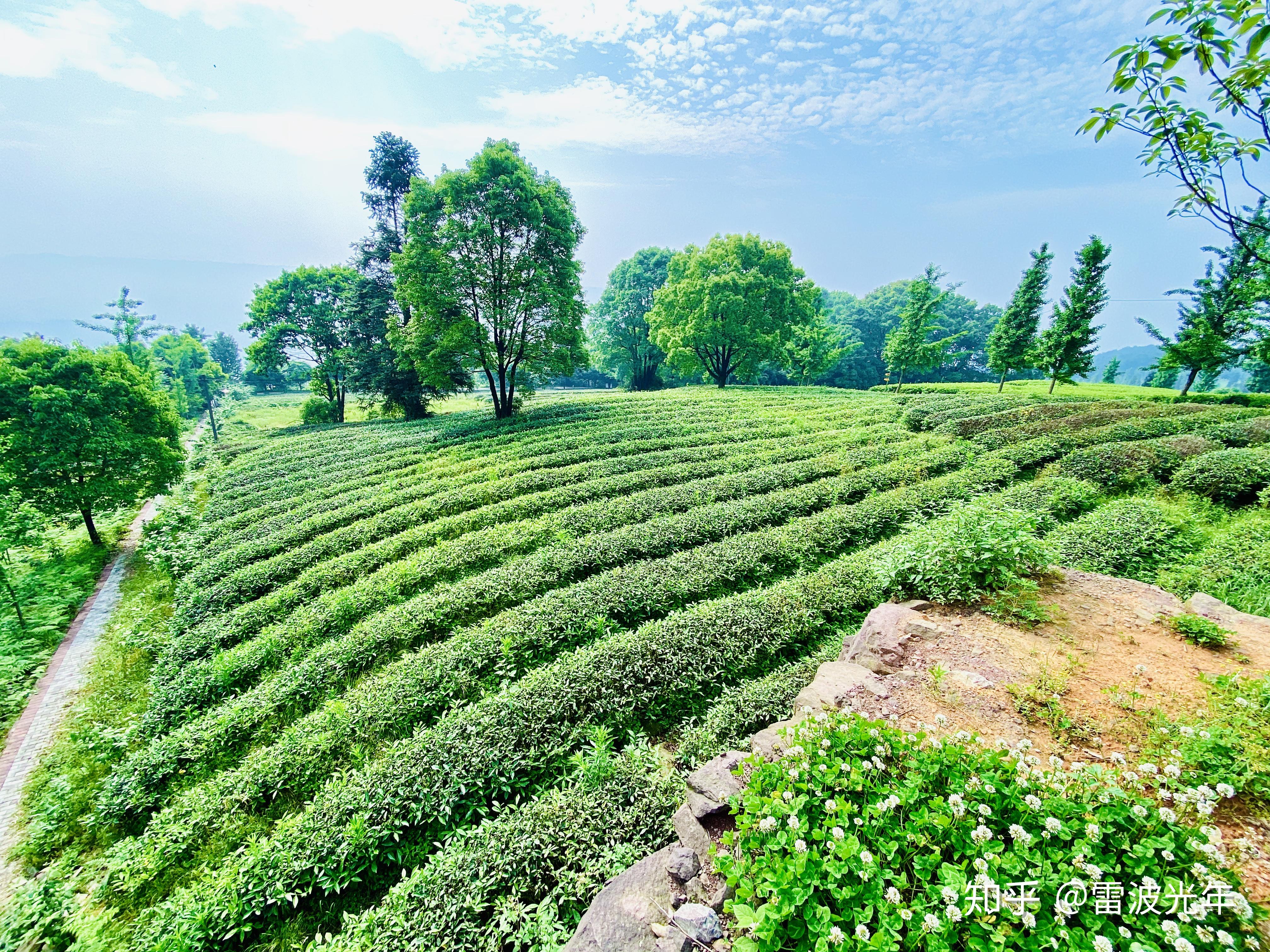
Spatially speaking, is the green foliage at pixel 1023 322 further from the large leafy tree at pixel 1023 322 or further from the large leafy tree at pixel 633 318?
the large leafy tree at pixel 633 318

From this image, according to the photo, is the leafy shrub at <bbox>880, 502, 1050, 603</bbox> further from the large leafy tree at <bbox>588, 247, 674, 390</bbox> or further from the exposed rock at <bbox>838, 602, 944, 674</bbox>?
the large leafy tree at <bbox>588, 247, 674, 390</bbox>

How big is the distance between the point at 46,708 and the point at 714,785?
38.6 ft

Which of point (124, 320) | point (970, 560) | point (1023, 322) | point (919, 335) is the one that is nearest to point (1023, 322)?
point (1023, 322)

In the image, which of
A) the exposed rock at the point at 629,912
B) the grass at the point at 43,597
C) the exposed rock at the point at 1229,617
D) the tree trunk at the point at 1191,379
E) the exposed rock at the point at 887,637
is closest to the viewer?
the exposed rock at the point at 629,912

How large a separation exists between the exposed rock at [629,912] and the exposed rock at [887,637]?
3.04 meters

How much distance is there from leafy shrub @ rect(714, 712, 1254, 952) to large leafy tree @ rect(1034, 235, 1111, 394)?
33668mm

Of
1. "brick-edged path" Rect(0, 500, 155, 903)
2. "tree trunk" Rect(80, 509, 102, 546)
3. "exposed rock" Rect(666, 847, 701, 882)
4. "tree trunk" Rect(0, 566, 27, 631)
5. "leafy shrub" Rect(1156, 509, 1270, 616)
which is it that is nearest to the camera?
"exposed rock" Rect(666, 847, 701, 882)

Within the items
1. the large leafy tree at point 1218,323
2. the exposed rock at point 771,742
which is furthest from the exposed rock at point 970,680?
the large leafy tree at point 1218,323

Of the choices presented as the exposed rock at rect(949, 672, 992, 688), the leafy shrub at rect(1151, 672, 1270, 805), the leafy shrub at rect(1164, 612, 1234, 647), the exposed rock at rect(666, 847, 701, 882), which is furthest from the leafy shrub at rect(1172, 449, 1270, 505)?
the exposed rock at rect(666, 847, 701, 882)

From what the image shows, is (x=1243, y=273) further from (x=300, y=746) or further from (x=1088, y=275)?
(x=300, y=746)

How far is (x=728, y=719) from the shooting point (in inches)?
203

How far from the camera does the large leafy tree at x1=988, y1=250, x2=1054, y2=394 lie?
2848 cm

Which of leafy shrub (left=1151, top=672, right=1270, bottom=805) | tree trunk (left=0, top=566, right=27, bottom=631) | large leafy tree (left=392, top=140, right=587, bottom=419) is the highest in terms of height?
large leafy tree (left=392, top=140, right=587, bottom=419)

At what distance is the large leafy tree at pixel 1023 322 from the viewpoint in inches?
1121
